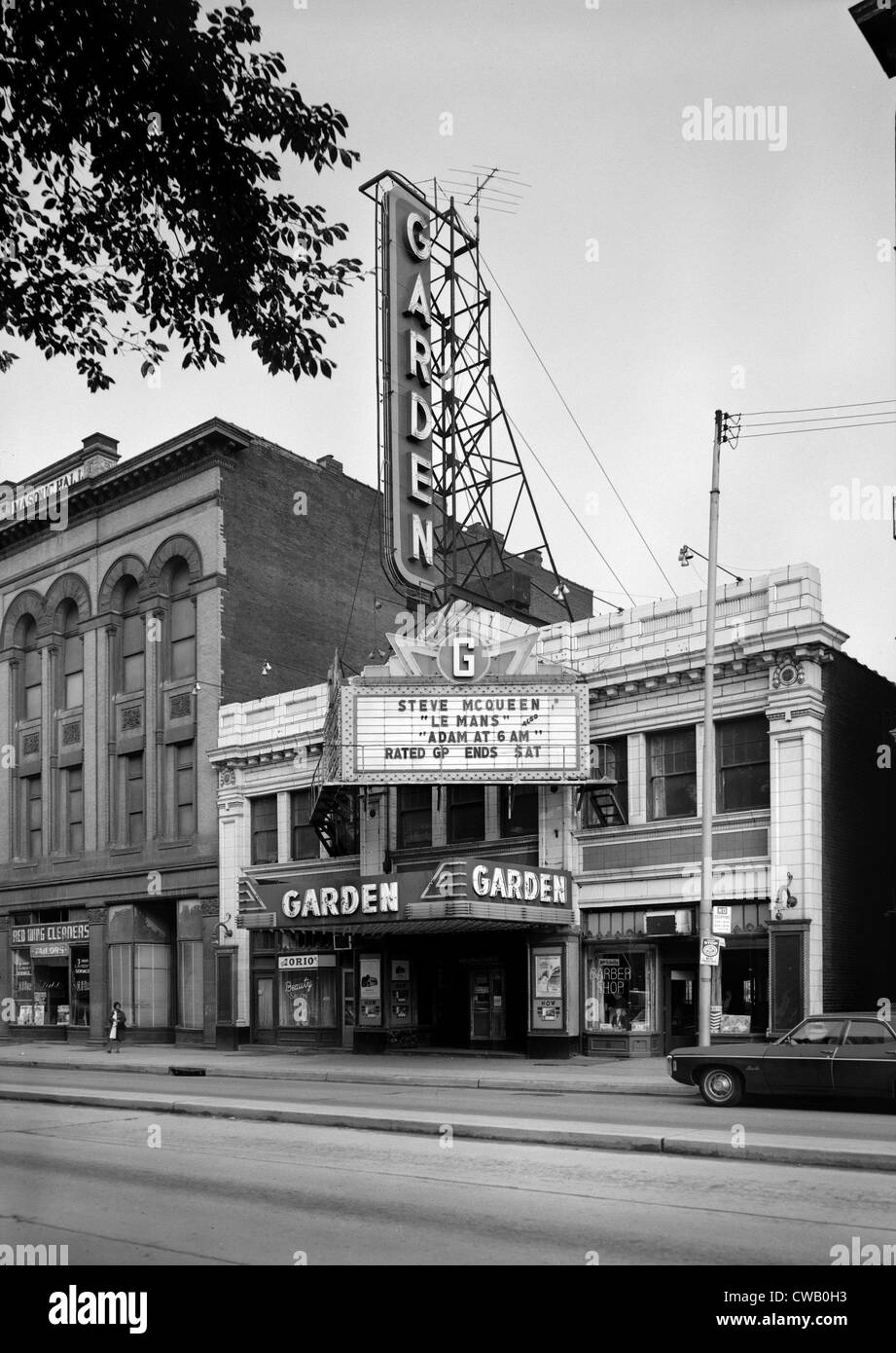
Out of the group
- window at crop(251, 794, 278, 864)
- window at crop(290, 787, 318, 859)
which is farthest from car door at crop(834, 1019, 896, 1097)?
window at crop(251, 794, 278, 864)

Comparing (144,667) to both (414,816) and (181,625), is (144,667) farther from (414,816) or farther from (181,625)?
(414,816)

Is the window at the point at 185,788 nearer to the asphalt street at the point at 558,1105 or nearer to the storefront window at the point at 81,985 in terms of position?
the storefront window at the point at 81,985

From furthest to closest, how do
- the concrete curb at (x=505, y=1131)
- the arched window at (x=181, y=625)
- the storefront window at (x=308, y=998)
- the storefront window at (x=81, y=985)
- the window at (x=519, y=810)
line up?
the storefront window at (x=81, y=985) < the arched window at (x=181, y=625) < the storefront window at (x=308, y=998) < the window at (x=519, y=810) < the concrete curb at (x=505, y=1131)

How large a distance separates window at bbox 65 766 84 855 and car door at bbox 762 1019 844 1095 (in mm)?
32972

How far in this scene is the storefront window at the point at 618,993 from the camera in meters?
31.4

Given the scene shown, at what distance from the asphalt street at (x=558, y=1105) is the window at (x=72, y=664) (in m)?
20.1

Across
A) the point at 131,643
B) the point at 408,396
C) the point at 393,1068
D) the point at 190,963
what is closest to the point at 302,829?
the point at 190,963

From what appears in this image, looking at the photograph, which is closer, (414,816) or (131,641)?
(414,816)

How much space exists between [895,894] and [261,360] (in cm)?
2590

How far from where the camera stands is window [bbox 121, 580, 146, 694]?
4591cm

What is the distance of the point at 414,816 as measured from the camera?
→ 119 ft

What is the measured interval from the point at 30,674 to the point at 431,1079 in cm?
2909

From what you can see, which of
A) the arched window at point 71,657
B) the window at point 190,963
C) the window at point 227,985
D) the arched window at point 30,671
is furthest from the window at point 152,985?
the arched window at point 30,671
